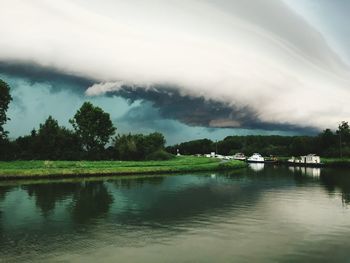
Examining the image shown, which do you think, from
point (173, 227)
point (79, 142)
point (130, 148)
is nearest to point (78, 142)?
point (79, 142)

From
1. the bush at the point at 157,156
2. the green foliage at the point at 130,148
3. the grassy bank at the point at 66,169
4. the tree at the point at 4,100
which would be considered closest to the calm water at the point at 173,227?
the grassy bank at the point at 66,169

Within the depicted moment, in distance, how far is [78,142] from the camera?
11294cm

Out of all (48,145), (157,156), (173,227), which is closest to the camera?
(173,227)

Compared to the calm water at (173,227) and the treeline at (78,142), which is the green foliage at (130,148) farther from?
the calm water at (173,227)

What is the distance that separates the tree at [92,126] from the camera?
385 feet

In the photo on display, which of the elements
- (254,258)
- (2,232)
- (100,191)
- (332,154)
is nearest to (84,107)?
(100,191)

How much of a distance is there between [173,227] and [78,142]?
293 ft

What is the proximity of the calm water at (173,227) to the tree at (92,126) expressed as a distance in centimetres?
7037

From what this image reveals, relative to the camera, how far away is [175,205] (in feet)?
125

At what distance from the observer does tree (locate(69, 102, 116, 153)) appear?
117438 mm

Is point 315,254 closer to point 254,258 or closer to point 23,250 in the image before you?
point 254,258

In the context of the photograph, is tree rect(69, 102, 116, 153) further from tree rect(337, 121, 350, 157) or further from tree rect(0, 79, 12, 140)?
tree rect(337, 121, 350, 157)

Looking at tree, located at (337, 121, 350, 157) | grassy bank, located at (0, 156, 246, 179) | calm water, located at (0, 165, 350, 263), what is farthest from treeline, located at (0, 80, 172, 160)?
tree, located at (337, 121, 350, 157)

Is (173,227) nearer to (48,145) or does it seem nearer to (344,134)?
(48,145)
